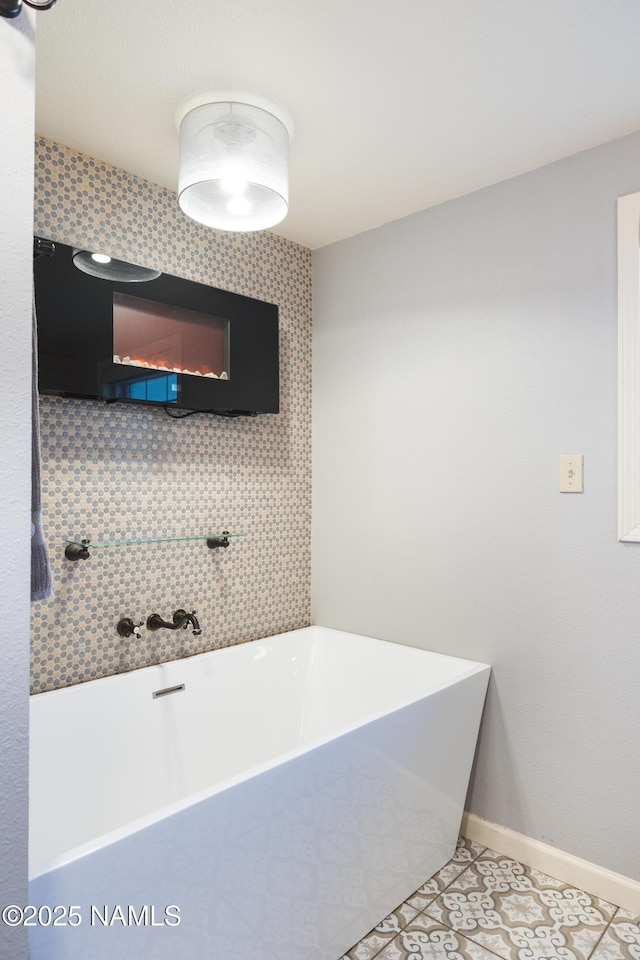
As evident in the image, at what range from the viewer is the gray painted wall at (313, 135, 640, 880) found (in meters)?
2.05

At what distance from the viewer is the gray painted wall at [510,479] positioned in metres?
2.05

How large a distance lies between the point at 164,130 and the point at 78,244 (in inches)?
18.9

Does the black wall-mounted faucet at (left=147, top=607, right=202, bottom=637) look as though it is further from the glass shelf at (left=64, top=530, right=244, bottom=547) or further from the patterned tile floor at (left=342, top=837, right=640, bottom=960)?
the patterned tile floor at (left=342, top=837, right=640, bottom=960)

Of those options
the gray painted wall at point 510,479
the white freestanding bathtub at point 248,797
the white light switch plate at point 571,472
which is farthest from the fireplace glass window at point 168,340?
the white light switch plate at point 571,472

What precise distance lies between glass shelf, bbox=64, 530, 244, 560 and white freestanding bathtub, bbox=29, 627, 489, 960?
436mm

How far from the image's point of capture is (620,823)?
6.60 feet

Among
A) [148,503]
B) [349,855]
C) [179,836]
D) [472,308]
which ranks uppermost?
[472,308]

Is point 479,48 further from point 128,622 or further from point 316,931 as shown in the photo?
point 316,931

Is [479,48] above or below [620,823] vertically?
above

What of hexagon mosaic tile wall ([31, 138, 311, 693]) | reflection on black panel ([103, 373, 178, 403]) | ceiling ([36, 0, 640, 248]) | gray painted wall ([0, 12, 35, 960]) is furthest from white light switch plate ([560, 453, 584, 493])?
gray painted wall ([0, 12, 35, 960])

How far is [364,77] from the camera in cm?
175

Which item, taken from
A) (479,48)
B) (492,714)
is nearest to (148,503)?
(492,714)

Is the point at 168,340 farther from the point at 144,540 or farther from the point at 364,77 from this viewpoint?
the point at 364,77

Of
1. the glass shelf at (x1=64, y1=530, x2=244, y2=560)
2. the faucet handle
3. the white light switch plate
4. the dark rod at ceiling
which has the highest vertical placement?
the dark rod at ceiling
